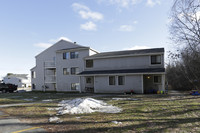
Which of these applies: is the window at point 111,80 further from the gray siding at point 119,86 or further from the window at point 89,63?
the window at point 89,63

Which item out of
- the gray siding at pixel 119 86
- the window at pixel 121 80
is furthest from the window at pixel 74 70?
the window at pixel 121 80

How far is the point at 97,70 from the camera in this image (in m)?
22.1

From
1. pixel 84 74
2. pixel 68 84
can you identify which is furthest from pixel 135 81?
pixel 68 84

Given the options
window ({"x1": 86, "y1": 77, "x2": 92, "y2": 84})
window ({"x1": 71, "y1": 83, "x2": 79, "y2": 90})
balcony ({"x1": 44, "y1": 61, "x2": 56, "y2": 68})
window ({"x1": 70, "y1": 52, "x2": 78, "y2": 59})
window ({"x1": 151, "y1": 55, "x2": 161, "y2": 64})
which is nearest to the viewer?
window ({"x1": 151, "y1": 55, "x2": 161, "y2": 64})

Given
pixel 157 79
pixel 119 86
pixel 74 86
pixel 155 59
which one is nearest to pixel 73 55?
pixel 74 86

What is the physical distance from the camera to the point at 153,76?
19812 millimetres

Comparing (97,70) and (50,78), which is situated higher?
(97,70)

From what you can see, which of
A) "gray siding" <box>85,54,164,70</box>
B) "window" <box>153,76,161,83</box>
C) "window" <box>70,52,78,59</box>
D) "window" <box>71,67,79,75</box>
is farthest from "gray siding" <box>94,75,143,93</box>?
"window" <box>70,52,78,59</box>

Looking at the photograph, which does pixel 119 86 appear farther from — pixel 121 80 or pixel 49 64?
pixel 49 64

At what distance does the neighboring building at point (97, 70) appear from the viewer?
744 inches

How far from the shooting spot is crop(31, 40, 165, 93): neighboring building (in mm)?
18891

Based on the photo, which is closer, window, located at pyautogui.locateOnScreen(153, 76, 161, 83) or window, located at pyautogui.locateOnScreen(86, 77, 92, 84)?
window, located at pyautogui.locateOnScreen(153, 76, 161, 83)

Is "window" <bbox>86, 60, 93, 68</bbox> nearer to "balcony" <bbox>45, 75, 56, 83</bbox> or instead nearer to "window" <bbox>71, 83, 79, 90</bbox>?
"window" <bbox>71, 83, 79, 90</bbox>

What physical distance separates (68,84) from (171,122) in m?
20.2
